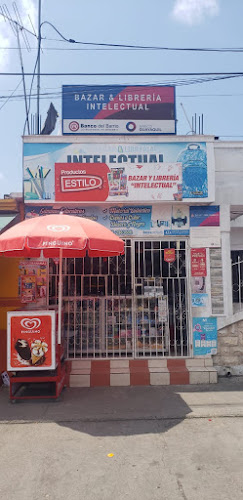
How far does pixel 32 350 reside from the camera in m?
5.51

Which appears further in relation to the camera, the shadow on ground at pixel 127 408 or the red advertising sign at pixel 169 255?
the red advertising sign at pixel 169 255

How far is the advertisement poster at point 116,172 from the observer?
6.78 m

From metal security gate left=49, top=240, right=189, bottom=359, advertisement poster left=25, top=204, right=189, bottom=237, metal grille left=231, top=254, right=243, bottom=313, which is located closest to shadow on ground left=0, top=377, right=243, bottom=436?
metal security gate left=49, top=240, right=189, bottom=359

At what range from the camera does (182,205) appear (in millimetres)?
7043

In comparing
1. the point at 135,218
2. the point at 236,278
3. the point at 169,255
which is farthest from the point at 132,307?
the point at 236,278

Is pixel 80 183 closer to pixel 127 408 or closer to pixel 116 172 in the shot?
pixel 116 172

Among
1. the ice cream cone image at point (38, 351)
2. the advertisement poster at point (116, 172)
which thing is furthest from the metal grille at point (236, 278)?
the ice cream cone image at point (38, 351)

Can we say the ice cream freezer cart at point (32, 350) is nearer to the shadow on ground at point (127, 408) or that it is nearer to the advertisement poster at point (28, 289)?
the shadow on ground at point (127, 408)

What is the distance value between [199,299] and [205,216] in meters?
1.62

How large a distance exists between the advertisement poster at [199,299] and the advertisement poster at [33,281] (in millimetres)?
2861

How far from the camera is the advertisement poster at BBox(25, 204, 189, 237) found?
22.9 ft

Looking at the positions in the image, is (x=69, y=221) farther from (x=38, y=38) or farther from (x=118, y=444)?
(x=38, y=38)

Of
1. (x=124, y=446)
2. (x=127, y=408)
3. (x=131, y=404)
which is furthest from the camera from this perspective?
(x=131, y=404)

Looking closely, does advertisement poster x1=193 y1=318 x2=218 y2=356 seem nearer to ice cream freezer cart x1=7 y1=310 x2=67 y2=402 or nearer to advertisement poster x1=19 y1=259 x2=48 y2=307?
ice cream freezer cart x1=7 y1=310 x2=67 y2=402
